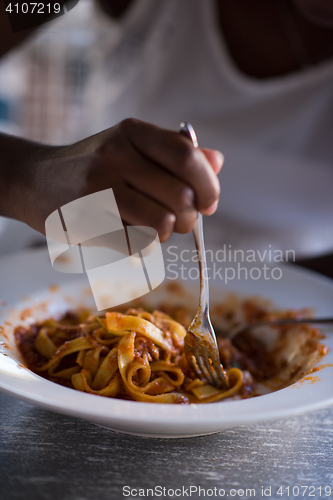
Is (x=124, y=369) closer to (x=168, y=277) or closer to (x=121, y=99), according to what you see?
(x=168, y=277)

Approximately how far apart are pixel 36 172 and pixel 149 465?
25.6 inches

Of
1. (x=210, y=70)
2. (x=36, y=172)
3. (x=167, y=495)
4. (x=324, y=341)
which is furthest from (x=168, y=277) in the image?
(x=210, y=70)

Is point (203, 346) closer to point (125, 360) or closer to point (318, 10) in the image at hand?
point (125, 360)

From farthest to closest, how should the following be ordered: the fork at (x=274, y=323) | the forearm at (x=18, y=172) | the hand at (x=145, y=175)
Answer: the fork at (x=274, y=323) → the forearm at (x=18, y=172) → the hand at (x=145, y=175)

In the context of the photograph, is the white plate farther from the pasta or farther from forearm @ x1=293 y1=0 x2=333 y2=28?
forearm @ x1=293 y1=0 x2=333 y2=28

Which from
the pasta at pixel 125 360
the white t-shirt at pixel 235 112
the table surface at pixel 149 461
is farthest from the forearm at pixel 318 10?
the table surface at pixel 149 461

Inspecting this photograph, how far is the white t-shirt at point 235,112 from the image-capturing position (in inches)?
87.4

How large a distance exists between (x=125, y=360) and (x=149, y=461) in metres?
0.23

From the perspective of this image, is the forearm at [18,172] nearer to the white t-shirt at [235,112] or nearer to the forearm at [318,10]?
the white t-shirt at [235,112]

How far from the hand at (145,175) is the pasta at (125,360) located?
0.30 m

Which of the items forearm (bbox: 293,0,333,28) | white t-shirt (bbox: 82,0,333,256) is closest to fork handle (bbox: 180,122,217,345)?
white t-shirt (bbox: 82,0,333,256)

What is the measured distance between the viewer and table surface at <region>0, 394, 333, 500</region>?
0.76 m

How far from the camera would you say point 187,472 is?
32.0 inches

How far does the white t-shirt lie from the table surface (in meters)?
1.38
